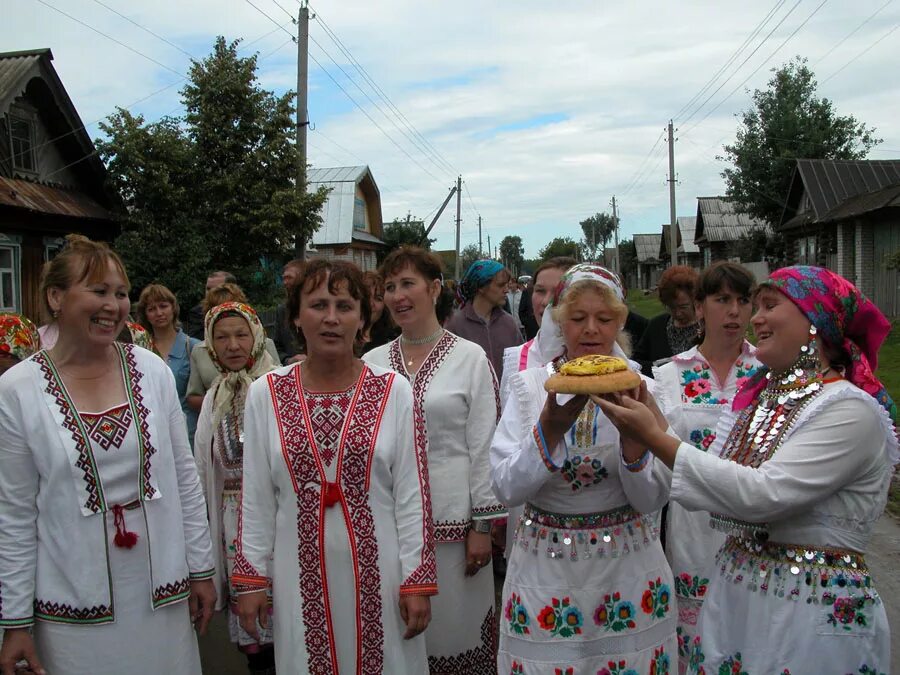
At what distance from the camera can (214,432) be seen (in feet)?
13.1

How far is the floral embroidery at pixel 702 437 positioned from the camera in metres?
3.65

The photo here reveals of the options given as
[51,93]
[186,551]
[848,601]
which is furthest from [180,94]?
[848,601]

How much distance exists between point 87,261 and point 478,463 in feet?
5.90

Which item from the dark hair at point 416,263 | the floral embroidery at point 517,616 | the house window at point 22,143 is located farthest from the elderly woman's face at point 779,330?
the house window at point 22,143

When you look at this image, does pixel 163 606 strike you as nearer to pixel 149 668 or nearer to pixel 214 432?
pixel 149 668

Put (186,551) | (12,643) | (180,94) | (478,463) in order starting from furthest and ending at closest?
(180,94)
(478,463)
(186,551)
(12,643)

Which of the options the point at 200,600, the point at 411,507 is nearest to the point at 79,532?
the point at 200,600

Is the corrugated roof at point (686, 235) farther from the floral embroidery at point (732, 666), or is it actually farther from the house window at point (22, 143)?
the floral embroidery at point (732, 666)

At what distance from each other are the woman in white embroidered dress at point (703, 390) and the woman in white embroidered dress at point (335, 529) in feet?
4.60

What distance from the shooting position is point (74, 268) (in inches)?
107

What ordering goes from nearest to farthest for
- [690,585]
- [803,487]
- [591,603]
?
[803,487], [591,603], [690,585]

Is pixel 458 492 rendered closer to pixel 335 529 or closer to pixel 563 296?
pixel 335 529

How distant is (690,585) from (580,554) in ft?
3.73

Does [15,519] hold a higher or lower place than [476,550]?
higher
